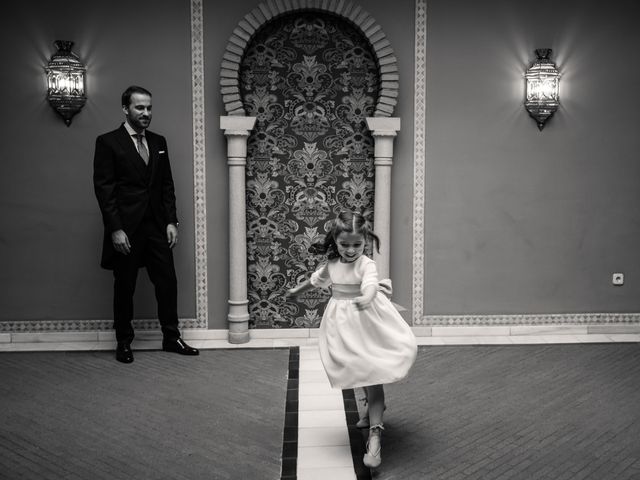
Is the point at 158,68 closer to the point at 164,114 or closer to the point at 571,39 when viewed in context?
the point at 164,114

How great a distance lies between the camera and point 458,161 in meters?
4.77

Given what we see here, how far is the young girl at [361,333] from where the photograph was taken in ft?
9.04

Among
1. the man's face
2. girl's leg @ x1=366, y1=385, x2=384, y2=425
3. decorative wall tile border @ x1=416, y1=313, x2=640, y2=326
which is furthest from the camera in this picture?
decorative wall tile border @ x1=416, y1=313, x2=640, y2=326

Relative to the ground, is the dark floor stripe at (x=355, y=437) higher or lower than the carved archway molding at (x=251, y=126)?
lower

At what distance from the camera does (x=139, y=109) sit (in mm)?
4121

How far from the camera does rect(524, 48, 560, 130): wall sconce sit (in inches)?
183

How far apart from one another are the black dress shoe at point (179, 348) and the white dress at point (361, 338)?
1.75m

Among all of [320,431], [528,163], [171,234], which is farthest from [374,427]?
[528,163]

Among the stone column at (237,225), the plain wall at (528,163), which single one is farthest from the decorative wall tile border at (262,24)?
the plain wall at (528,163)

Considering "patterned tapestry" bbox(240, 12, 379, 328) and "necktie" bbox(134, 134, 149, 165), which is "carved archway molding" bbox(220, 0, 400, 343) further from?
"necktie" bbox(134, 134, 149, 165)

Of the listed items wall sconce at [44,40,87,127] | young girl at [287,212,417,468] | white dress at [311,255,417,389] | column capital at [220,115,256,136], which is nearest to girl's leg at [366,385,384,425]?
young girl at [287,212,417,468]

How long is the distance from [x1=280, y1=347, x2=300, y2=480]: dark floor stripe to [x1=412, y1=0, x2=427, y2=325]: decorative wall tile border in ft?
3.55

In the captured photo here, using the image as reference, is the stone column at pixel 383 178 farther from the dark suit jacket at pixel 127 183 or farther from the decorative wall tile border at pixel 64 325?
the decorative wall tile border at pixel 64 325

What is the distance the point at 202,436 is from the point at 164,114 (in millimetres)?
2382
